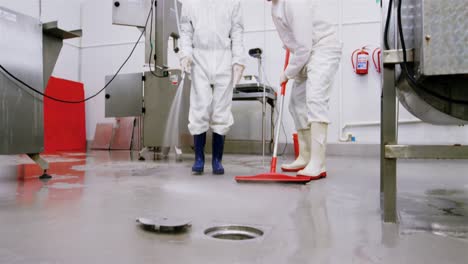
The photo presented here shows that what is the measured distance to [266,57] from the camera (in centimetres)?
430

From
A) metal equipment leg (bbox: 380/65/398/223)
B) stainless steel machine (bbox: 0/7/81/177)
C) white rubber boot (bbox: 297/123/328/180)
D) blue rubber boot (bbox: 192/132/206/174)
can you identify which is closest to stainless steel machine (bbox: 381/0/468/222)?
metal equipment leg (bbox: 380/65/398/223)

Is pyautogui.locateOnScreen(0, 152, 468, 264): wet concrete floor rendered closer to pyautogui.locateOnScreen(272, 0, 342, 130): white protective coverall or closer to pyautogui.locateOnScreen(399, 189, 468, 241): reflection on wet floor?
pyautogui.locateOnScreen(399, 189, 468, 241): reflection on wet floor

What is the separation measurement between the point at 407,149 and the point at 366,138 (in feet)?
10.3

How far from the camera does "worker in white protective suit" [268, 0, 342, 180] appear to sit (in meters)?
1.81

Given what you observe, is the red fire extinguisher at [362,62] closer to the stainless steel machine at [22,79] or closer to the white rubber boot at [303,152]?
the white rubber boot at [303,152]

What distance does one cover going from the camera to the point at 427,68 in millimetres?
868

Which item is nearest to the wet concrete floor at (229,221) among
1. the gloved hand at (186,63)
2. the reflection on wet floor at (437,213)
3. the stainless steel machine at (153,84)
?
the reflection on wet floor at (437,213)

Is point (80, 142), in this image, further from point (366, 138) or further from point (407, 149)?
point (407, 149)

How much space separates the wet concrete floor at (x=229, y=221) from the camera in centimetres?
73

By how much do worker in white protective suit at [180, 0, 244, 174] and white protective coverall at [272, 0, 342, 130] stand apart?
0.33 meters

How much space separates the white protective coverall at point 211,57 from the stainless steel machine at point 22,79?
0.77 metres

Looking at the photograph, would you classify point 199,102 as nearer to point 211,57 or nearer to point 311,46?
point 211,57

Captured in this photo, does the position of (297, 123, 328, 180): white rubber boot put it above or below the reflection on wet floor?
above

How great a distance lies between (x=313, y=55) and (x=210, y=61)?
0.61 metres
